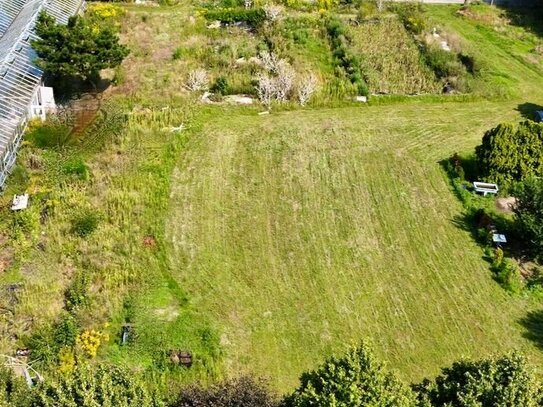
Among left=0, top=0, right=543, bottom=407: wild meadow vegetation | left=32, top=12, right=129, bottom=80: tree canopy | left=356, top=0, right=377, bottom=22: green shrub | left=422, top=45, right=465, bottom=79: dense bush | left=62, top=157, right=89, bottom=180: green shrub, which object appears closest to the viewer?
left=0, top=0, right=543, bottom=407: wild meadow vegetation

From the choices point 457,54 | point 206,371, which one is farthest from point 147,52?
point 206,371

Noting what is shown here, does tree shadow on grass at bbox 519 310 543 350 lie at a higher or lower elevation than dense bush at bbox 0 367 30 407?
lower

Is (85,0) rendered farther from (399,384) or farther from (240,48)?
(399,384)

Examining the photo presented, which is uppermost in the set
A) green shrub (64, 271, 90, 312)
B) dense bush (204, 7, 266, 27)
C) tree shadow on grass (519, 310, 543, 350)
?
dense bush (204, 7, 266, 27)

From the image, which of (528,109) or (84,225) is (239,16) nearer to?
(528,109)

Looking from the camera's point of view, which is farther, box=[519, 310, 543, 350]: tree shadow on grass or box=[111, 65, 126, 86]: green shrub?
box=[111, 65, 126, 86]: green shrub

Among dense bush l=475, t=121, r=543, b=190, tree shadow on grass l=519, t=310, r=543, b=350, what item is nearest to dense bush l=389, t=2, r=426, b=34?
dense bush l=475, t=121, r=543, b=190

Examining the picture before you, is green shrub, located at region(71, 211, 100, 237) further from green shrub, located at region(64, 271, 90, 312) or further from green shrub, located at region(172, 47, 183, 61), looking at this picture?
green shrub, located at region(172, 47, 183, 61)
